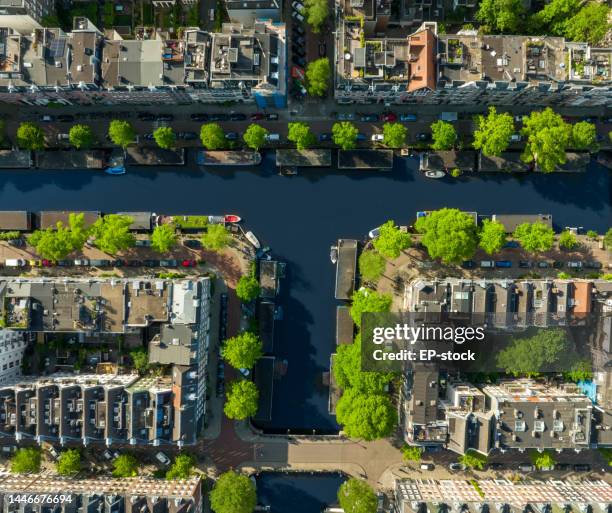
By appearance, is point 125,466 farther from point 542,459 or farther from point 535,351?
point 535,351

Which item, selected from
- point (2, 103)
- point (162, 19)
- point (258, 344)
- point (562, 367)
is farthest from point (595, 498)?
point (2, 103)

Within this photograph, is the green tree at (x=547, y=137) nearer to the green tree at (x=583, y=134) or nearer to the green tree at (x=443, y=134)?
the green tree at (x=583, y=134)

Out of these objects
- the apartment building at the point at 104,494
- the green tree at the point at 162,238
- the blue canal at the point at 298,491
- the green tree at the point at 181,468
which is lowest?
the blue canal at the point at 298,491

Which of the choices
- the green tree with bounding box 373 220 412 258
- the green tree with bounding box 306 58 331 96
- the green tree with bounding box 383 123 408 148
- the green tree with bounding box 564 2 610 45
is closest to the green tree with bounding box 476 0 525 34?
the green tree with bounding box 564 2 610 45

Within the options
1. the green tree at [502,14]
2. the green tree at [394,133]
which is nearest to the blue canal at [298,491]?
the green tree at [394,133]

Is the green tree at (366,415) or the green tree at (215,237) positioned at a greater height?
the green tree at (215,237)

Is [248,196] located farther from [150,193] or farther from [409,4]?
[409,4]
